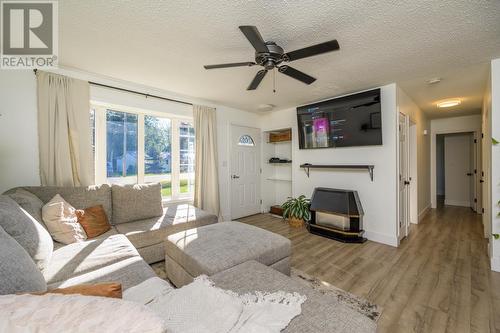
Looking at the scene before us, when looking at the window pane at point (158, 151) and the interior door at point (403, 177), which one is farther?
the window pane at point (158, 151)

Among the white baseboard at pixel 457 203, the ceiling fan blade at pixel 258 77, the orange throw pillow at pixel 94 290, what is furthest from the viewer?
the white baseboard at pixel 457 203

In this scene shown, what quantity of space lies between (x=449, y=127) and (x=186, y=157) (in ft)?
21.1

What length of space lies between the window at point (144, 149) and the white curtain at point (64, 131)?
0.25 meters

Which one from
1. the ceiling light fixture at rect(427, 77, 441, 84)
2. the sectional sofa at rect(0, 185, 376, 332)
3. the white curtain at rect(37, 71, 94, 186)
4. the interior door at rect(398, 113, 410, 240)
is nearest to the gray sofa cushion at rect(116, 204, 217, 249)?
the sectional sofa at rect(0, 185, 376, 332)

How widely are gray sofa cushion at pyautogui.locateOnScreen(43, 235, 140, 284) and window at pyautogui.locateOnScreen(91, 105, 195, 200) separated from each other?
143 centimetres

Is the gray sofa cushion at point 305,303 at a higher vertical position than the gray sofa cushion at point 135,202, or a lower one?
lower

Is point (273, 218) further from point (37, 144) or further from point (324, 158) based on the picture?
point (37, 144)

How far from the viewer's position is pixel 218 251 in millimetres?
1783

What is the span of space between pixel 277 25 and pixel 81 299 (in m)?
2.11

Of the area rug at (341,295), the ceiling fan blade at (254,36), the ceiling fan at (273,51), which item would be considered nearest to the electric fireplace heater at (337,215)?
the area rug at (341,295)

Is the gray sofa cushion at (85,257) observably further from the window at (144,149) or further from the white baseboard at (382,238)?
the white baseboard at (382,238)

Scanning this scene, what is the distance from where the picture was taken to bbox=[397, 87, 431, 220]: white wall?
11.5 ft

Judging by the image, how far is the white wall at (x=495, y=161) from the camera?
2361 millimetres

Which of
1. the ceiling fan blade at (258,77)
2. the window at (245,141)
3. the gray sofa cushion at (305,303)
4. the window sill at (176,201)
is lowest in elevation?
A: the gray sofa cushion at (305,303)
